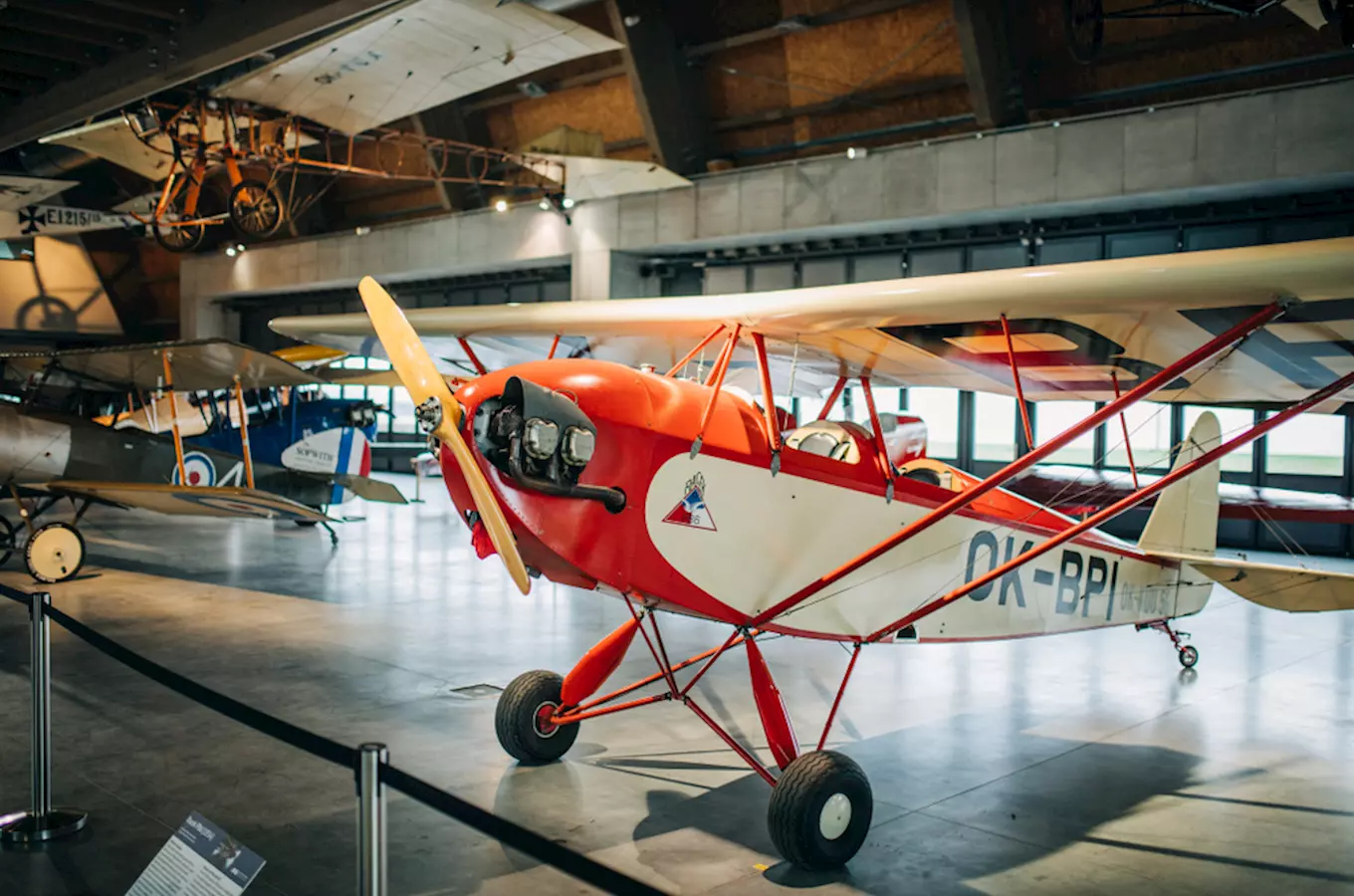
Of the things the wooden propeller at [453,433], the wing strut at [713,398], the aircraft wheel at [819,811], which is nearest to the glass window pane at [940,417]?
the wing strut at [713,398]

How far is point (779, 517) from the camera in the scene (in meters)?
4.56

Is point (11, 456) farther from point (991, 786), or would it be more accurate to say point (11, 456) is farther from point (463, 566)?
point (991, 786)

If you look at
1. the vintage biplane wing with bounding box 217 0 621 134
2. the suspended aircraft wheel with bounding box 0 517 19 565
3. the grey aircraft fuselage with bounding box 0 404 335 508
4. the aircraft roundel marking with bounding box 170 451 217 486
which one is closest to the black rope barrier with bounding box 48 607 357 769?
the vintage biplane wing with bounding box 217 0 621 134

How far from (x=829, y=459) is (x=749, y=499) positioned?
20.4 inches

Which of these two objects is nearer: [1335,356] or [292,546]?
[1335,356]

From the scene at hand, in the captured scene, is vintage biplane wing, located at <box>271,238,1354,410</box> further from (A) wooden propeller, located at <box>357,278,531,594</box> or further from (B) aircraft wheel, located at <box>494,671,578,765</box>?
(B) aircraft wheel, located at <box>494,671,578,765</box>

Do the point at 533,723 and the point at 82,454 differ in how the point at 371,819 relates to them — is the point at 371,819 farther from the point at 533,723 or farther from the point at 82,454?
the point at 82,454

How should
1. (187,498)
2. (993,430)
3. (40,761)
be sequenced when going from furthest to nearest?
(993,430), (187,498), (40,761)

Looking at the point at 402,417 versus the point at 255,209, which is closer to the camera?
→ the point at 255,209

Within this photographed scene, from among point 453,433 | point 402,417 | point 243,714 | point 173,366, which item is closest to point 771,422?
point 453,433

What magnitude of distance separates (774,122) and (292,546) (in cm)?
909

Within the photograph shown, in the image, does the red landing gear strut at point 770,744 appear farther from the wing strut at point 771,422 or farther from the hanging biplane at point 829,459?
the wing strut at point 771,422

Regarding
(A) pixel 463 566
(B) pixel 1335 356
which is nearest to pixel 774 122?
(A) pixel 463 566

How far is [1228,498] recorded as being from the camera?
39.5ft
